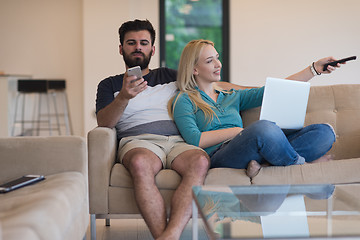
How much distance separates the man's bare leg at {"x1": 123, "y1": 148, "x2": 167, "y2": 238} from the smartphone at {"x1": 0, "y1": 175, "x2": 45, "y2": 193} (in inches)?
17.6

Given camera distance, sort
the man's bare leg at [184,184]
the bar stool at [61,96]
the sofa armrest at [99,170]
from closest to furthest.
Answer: the man's bare leg at [184,184] < the sofa armrest at [99,170] < the bar stool at [61,96]

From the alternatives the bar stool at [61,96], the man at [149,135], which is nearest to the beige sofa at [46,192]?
the man at [149,135]

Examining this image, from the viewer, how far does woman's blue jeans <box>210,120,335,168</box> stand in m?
2.51

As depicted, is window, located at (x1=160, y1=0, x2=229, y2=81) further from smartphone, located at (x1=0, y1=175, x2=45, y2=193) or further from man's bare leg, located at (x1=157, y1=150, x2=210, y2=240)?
smartphone, located at (x1=0, y1=175, x2=45, y2=193)

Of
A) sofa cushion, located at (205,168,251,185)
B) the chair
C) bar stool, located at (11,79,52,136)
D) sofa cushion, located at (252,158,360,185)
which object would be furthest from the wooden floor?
the chair

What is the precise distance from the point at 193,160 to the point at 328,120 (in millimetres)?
1022

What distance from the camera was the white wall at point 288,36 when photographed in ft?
23.4

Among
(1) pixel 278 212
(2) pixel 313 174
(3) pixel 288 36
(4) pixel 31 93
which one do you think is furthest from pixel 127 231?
(3) pixel 288 36

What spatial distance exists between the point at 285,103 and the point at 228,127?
14.0 inches

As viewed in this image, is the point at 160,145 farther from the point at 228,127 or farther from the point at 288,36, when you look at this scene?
the point at 288,36

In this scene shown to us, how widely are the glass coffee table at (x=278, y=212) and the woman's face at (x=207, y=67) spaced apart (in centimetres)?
117

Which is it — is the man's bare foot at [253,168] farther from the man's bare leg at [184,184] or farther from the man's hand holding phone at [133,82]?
the man's hand holding phone at [133,82]

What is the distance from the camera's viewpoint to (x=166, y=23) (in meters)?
7.40

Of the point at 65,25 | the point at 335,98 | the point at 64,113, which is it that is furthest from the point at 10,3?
the point at 335,98
